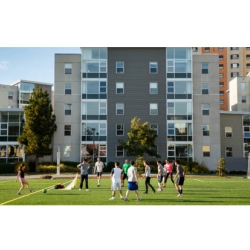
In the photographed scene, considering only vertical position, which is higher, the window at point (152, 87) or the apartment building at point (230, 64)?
the apartment building at point (230, 64)

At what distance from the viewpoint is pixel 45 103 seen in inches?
1681

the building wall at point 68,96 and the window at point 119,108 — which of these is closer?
the window at point 119,108

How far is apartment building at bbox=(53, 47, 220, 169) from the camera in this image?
45.9 metres

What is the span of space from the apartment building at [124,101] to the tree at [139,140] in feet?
9.21

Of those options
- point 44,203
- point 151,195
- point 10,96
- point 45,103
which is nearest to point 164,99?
point 45,103

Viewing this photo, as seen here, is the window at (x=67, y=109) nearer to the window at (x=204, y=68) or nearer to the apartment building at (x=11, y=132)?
the apartment building at (x=11, y=132)

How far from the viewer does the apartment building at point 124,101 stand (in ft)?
151

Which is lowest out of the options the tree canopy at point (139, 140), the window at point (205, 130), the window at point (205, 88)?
the tree canopy at point (139, 140)

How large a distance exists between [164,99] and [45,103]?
43.7ft

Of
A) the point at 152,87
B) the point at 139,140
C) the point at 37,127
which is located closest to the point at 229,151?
the point at 152,87

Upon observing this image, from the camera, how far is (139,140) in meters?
42.8

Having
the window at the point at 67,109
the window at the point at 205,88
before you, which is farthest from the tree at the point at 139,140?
the window at the point at 205,88

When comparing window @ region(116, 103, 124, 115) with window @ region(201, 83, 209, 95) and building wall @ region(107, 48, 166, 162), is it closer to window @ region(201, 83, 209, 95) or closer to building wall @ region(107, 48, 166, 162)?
building wall @ region(107, 48, 166, 162)
